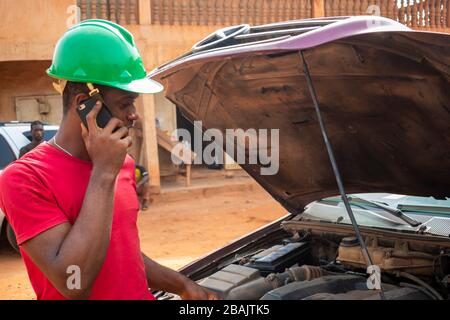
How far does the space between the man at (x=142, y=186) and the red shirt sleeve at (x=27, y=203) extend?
7.31 m

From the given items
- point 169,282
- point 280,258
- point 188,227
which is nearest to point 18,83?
point 188,227

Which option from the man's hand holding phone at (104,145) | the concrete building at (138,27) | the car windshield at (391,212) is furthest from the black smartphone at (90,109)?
the concrete building at (138,27)

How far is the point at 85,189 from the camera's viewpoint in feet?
5.35

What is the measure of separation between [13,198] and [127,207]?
0.38 m

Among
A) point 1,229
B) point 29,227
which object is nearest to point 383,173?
point 29,227

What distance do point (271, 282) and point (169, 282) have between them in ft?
2.46

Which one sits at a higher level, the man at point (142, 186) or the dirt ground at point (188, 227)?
the man at point (142, 186)

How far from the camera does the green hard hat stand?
1638 millimetres

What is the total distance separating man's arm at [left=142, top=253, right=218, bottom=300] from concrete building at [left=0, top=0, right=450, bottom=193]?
8.10m

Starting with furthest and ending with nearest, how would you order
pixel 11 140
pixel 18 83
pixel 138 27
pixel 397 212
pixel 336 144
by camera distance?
pixel 18 83 < pixel 138 27 < pixel 11 140 < pixel 397 212 < pixel 336 144

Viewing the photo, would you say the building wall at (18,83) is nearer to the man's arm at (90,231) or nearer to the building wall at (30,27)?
the building wall at (30,27)

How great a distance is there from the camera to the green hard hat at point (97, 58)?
5.37 ft

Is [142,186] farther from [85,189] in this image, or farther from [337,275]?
[85,189]

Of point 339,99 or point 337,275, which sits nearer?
point 339,99
